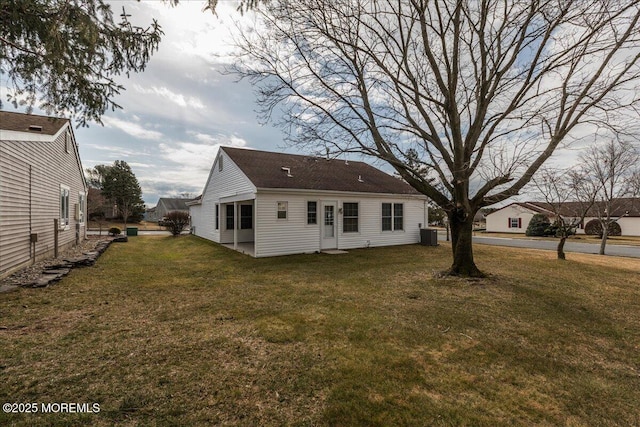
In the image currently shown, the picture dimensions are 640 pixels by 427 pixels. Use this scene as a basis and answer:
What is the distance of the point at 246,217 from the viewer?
15914 mm

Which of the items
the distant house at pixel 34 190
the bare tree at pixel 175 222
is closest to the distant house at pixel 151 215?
the bare tree at pixel 175 222

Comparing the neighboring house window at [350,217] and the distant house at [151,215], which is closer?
the neighboring house window at [350,217]

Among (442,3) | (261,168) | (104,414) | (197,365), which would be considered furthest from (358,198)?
(104,414)

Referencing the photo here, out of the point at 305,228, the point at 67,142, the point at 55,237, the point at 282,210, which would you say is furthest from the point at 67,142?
the point at 305,228

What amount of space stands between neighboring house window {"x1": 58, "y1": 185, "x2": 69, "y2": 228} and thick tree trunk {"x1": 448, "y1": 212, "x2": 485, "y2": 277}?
14.6 meters

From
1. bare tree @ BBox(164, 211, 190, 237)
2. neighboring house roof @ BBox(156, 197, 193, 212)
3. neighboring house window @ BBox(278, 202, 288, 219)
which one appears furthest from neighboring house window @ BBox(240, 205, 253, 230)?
neighboring house roof @ BBox(156, 197, 193, 212)

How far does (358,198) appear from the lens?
14.0 meters

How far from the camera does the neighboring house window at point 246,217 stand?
15.7 m

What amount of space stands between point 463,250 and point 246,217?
11264mm

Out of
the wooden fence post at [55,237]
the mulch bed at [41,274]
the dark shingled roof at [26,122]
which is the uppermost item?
the dark shingled roof at [26,122]

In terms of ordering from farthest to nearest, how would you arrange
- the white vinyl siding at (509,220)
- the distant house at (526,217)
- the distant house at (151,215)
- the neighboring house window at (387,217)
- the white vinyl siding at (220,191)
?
the distant house at (151,215) < the white vinyl siding at (509,220) < the distant house at (526,217) < the neighboring house window at (387,217) < the white vinyl siding at (220,191)

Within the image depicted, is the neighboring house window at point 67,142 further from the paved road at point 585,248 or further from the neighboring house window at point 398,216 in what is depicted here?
the paved road at point 585,248

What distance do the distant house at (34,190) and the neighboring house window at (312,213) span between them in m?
8.53

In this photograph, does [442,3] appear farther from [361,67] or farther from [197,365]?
[197,365]
